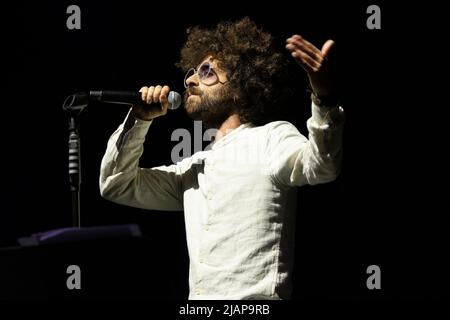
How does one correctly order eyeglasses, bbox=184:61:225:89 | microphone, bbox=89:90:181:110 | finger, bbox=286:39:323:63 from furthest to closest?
eyeglasses, bbox=184:61:225:89
microphone, bbox=89:90:181:110
finger, bbox=286:39:323:63

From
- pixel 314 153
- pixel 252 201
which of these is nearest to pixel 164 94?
pixel 252 201

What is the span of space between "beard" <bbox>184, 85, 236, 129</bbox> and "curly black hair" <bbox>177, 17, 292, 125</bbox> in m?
0.03

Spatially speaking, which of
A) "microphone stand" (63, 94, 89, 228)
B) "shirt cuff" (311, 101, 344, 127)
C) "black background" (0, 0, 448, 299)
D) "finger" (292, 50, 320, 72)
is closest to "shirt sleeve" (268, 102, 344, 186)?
"shirt cuff" (311, 101, 344, 127)

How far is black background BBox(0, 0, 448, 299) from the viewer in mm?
2807

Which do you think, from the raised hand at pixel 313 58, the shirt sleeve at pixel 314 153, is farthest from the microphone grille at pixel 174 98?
the raised hand at pixel 313 58

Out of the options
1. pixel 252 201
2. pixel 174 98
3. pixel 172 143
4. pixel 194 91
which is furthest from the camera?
pixel 172 143

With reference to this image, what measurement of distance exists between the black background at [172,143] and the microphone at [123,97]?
651 mm

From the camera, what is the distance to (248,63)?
93.3 inches

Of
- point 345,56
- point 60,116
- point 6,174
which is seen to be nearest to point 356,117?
Answer: point 345,56

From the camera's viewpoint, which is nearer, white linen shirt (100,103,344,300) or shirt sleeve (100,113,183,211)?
white linen shirt (100,103,344,300)

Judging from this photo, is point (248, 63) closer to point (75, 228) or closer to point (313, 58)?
point (313, 58)

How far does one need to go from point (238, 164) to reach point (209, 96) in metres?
0.27

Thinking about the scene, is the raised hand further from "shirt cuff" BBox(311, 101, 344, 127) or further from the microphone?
the microphone

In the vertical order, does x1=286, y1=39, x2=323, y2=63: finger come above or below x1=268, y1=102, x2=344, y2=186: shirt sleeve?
above
